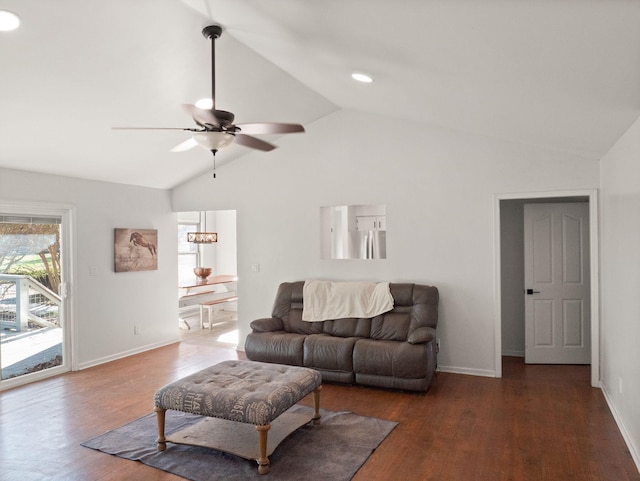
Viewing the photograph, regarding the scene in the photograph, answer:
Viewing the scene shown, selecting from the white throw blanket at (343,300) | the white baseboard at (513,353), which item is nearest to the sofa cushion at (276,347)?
the white throw blanket at (343,300)

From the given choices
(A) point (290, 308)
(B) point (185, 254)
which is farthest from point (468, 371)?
(B) point (185, 254)

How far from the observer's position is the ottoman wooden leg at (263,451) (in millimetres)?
2975

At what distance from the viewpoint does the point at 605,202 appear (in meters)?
4.22

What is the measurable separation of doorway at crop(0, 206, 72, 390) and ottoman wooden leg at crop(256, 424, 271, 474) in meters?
3.21

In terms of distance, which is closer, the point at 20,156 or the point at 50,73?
the point at 50,73

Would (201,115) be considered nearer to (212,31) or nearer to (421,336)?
(212,31)

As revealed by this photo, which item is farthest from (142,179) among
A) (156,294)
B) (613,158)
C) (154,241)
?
(613,158)

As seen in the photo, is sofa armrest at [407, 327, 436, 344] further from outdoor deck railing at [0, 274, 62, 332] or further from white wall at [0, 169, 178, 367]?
outdoor deck railing at [0, 274, 62, 332]

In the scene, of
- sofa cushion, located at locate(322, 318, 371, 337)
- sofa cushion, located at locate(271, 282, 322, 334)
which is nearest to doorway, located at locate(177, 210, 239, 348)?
Result: sofa cushion, located at locate(271, 282, 322, 334)

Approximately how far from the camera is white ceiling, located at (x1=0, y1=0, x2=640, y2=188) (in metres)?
2.09

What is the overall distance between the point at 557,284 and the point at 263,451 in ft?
13.0

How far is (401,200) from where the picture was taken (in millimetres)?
5324

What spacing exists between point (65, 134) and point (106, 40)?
1.55 m

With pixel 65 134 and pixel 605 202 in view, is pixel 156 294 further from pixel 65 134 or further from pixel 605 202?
pixel 605 202
